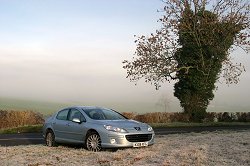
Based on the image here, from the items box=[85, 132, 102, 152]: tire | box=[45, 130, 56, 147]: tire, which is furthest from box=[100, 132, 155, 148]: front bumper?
box=[45, 130, 56, 147]: tire

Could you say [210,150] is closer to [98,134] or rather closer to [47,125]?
[98,134]

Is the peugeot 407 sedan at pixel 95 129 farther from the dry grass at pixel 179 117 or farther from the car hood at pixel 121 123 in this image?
the dry grass at pixel 179 117

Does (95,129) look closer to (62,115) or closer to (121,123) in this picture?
(121,123)

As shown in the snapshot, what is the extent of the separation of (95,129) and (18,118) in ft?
68.5

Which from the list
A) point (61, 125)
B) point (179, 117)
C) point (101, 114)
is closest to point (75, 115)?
point (61, 125)

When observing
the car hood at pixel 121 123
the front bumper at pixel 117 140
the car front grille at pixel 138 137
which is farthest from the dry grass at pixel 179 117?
the front bumper at pixel 117 140

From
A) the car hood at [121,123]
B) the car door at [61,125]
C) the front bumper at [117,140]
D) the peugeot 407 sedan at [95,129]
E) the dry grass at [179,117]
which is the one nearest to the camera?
the front bumper at [117,140]

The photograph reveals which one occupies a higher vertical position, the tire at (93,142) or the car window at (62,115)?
the car window at (62,115)

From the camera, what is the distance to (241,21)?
3844 cm

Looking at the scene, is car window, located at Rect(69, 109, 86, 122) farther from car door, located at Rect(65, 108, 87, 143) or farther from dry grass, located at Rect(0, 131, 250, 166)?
dry grass, located at Rect(0, 131, 250, 166)

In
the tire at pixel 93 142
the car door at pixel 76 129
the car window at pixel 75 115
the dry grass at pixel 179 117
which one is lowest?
the tire at pixel 93 142

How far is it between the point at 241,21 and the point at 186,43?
501 centimetres

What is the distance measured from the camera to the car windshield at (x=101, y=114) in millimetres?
16078

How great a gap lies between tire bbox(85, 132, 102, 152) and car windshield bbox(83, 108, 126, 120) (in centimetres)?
83
